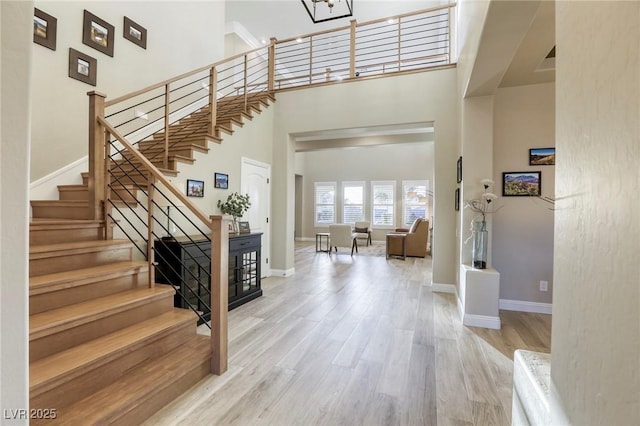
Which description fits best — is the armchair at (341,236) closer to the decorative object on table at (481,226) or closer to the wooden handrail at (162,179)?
the decorative object on table at (481,226)

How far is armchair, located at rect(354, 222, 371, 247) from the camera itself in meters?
9.82

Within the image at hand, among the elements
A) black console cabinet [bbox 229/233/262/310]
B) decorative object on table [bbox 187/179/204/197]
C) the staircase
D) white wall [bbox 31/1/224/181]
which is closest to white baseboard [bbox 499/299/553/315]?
black console cabinet [bbox 229/233/262/310]

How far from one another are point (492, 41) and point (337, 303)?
10.5 ft

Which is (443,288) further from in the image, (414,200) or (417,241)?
(414,200)

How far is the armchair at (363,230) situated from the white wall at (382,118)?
470 cm

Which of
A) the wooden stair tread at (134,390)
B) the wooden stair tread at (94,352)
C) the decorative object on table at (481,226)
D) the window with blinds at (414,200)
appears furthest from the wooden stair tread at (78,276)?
the window with blinds at (414,200)

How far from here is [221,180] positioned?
13.9 feet

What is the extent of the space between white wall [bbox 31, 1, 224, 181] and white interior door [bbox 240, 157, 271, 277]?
1.99 metres

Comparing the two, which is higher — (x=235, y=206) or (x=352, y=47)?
(x=352, y=47)

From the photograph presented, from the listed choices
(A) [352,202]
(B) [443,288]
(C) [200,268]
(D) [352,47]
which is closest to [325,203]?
(A) [352,202]

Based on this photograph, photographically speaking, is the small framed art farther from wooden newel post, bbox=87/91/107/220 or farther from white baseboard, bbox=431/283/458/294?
white baseboard, bbox=431/283/458/294

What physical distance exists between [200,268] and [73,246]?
1.10 meters

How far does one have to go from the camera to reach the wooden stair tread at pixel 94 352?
1.47 meters

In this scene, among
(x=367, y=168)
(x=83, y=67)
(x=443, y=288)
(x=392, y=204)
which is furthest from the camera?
(x=367, y=168)
